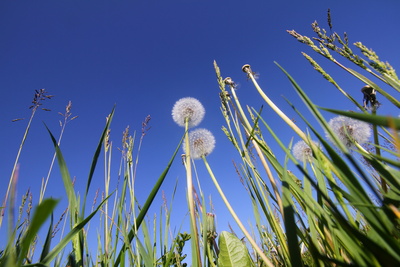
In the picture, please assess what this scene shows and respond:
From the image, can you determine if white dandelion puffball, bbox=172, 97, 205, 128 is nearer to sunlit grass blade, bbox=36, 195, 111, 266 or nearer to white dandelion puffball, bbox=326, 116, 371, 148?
white dandelion puffball, bbox=326, 116, 371, 148

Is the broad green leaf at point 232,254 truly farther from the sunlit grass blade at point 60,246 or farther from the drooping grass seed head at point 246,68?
the drooping grass seed head at point 246,68

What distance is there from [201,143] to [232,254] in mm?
858

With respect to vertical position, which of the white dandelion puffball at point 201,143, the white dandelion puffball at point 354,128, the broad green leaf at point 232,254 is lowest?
the broad green leaf at point 232,254

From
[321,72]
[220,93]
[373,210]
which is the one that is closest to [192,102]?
[220,93]

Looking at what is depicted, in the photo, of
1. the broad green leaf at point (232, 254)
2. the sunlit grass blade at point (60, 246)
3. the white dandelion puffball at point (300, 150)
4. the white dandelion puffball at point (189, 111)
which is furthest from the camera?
the white dandelion puffball at point (189, 111)

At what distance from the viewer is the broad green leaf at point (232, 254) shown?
114cm

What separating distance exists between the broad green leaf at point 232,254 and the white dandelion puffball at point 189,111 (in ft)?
2.76

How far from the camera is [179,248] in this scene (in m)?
1.44

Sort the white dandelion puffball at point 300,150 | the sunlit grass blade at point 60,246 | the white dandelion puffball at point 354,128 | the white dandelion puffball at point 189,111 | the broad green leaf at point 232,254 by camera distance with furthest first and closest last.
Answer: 1. the white dandelion puffball at point 189,111
2. the white dandelion puffball at point 300,150
3. the white dandelion puffball at point 354,128
4. the broad green leaf at point 232,254
5. the sunlit grass blade at point 60,246

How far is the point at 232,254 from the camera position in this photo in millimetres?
1170

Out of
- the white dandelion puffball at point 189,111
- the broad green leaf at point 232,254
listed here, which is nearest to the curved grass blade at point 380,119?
the broad green leaf at point 232,254

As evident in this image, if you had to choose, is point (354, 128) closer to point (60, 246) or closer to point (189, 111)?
point (189, 111)

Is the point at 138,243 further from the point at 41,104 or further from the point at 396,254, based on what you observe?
the point at 41,104

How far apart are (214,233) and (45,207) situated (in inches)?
47.8
